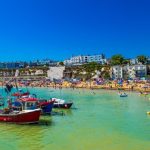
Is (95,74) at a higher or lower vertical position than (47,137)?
higher

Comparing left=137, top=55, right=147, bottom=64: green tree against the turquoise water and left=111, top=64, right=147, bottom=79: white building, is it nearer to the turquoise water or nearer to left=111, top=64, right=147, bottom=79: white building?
left=111, top=64, right=147, bottom=79: white building

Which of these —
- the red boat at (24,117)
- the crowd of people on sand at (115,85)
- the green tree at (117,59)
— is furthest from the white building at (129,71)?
the red boat at (24,117)

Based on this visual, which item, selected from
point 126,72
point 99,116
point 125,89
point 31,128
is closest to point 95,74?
point 126,72

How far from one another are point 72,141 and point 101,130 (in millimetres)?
5958

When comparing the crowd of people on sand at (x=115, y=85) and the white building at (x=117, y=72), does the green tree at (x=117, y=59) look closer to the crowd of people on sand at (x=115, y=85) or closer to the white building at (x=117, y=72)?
the white building at (x=117, y=72)

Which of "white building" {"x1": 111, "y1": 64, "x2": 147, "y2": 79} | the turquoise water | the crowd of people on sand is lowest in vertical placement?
the turquoise water

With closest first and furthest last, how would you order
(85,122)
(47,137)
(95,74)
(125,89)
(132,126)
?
(47,137)
(132,126)
(85,122)
(125,89)
(95,74)

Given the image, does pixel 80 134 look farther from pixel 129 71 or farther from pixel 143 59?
pixel 143 59

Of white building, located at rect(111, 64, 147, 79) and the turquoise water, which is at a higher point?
white building, located at rect(111, 64, 147, 79)

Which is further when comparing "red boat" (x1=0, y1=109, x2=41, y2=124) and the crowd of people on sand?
the crowd of people on sand

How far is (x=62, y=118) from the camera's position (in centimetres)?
4681

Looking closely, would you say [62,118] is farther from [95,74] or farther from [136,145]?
A: [95,74]

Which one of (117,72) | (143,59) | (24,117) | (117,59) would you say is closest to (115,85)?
(117,72)

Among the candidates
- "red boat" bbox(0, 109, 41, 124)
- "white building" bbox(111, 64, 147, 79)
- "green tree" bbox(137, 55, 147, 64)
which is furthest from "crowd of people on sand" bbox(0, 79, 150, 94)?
"red boat" bbox(0, 109, 41, 124)
